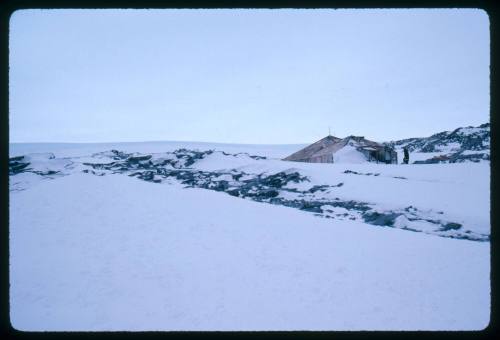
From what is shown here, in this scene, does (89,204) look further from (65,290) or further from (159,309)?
(159,309)

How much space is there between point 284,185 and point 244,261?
20.8 feet

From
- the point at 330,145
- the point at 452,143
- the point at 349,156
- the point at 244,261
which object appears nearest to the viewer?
the point at 244,261

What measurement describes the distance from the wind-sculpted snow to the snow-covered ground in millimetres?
68

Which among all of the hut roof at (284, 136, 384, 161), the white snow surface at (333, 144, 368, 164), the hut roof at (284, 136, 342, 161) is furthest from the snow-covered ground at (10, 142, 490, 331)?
the hut roof at (284, 136, 342, 161)

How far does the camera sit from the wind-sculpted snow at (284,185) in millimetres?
5555

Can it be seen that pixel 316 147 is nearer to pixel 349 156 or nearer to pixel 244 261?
pixel 349 156

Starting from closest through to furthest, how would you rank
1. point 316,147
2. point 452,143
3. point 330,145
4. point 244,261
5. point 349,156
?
point 244,261 → point 349,156 → point 330,145 → point 316,147 → point 452,143

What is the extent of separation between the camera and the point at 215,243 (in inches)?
166

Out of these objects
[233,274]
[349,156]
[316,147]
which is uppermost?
[316,147]

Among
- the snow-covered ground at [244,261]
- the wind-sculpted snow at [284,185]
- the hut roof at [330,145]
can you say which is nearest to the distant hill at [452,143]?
the hut roof at [330,145]

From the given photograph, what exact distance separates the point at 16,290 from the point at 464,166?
37.3 feet

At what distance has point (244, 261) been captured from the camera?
3639 mm

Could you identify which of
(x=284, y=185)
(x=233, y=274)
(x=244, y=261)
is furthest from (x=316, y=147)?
(x=233, y=274)

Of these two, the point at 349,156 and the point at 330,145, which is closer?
the point at 349,156
